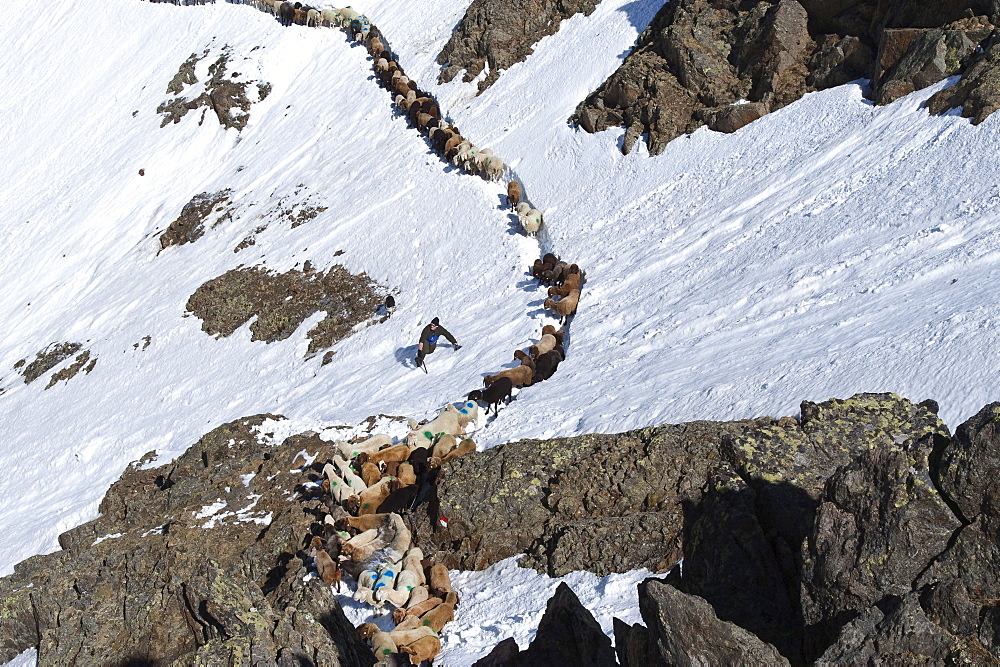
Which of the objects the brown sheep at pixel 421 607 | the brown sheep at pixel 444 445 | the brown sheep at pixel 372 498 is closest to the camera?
the brown sheep at pixel 421 607

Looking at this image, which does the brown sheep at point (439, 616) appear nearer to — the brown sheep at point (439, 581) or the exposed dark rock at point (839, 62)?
the brown sheep at point (439, 581)

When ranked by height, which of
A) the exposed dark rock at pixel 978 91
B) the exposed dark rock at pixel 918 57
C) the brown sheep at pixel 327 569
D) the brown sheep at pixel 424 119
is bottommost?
the exposed dark rock at pixel 978 91

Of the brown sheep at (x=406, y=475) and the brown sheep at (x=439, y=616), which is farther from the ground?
the brown sheep at (x=406, y=475)

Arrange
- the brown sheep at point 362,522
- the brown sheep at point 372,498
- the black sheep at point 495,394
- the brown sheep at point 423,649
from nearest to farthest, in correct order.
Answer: the brown sheep at point 423,649 → the brown sheep at point 362,522 → the brown sheep at point 372,498 → the black sheep at point 495,394

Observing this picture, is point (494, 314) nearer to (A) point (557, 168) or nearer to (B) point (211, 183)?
(A) point (557, 168)

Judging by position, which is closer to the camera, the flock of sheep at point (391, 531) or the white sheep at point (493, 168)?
the flock of sheep at point (391, 531)

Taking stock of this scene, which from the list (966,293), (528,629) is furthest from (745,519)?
(966,293)

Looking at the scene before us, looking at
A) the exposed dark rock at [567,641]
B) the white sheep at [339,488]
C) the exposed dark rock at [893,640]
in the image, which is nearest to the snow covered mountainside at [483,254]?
the white sheep at [339,488]

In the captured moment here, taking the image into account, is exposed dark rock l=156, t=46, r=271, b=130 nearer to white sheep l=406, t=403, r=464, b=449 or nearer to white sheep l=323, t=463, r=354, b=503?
white sheep l=406, t=403, r=464, b=449
